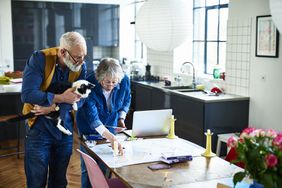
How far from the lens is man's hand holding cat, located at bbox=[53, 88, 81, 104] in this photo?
258 cm

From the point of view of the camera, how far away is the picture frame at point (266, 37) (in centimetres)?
416

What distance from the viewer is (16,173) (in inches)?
180

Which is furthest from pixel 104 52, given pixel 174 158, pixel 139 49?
pixel 174 158

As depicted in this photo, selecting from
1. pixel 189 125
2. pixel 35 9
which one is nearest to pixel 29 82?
pixel 189 125

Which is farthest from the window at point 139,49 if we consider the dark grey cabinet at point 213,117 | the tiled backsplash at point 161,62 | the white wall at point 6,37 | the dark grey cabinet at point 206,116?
the dark grey cabinet at point 213,117

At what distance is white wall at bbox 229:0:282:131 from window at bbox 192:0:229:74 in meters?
0.64

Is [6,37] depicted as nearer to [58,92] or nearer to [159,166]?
[58,92]

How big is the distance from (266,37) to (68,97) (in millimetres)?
2545

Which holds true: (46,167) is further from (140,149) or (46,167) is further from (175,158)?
(175,158)

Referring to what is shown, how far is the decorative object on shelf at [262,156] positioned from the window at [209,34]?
3798 millimetres

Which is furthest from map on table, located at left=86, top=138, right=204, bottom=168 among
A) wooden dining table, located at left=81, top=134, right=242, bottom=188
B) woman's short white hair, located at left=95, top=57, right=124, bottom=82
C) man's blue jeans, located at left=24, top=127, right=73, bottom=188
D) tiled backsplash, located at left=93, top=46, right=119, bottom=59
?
tiled backsplash, located at left=93, top=46, right=119, bottom=59

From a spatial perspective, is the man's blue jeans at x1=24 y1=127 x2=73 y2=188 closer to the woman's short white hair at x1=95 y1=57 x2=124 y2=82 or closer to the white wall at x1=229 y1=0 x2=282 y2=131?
the woman's short white hair at x1=95 y1=57 x2=124 y2=82

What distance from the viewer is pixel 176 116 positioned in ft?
16.9

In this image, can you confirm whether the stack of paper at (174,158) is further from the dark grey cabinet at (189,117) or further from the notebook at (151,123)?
the dark grey cabinet at (189,117)
